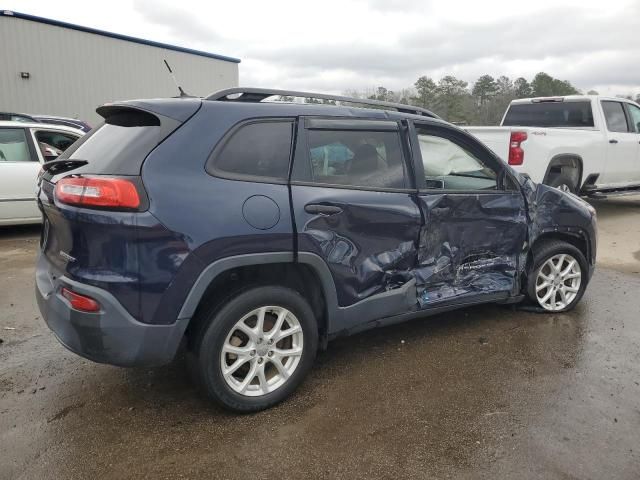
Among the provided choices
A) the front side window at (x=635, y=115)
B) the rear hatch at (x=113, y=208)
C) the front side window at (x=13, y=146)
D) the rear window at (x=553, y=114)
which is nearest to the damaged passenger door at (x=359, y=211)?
the rear hatch at (x=113, y=208)

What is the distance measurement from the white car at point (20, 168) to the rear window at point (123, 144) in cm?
464

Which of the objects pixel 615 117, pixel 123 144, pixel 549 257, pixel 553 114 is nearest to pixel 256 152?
pixel 123 144

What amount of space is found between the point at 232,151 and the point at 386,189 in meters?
1.06

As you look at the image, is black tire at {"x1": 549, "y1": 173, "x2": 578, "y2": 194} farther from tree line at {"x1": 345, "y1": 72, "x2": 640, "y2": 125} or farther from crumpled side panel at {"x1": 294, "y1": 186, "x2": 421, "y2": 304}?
tree line at {"x1": 345, "y1": 72, "x2": 640, "y2": 125}

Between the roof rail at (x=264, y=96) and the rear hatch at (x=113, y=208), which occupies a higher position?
the roof rail at (x=264, y=96)

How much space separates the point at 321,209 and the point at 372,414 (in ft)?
3.97

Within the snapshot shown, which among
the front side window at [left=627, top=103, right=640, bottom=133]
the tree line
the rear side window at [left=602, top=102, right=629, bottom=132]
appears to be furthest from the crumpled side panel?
the tree line

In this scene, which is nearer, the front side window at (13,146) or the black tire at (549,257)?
the black tire at (549,257)

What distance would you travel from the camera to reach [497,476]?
2.40m

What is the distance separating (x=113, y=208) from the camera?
2438 mm

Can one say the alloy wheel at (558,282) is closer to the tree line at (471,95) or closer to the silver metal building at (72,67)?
the silver metal building at (72,67)

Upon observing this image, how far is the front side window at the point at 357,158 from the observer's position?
308cm

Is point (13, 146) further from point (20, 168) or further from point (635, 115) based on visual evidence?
point (635, 115)

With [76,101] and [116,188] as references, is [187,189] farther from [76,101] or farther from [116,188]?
[76,101]
